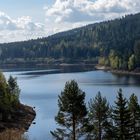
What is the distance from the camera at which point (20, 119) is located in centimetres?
10950

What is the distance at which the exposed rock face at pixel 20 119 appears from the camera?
98.6 m

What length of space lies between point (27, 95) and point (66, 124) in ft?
371

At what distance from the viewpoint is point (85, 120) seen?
59344 mm

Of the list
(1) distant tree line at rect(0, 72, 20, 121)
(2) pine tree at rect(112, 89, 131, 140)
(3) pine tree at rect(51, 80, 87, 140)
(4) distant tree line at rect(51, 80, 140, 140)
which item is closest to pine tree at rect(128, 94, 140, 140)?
(4) distant tree line at rect(51, 80, 140, 140)

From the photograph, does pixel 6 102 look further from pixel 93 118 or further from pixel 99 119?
pixel 99 119

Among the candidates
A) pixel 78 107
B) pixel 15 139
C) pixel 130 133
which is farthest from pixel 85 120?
pixel 15 139

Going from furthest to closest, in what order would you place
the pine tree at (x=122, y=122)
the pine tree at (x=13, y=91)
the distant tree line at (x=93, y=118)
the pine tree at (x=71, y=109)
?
1. the pine tree at (x=13, y=91)
2. the pine tree at (x=122, y=122)
3. the distant tree line at (x=93, y=118)
4. the pine tree at (x=71, y=109)

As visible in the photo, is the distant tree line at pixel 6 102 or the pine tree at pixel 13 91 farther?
the pine tree at pixel 13 91

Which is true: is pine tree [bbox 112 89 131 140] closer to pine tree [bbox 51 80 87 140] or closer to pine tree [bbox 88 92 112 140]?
pine tree [bbox 88 92 112 140]

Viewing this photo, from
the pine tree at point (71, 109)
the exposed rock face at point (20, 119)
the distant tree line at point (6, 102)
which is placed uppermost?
the pine tree at point (71, 109)

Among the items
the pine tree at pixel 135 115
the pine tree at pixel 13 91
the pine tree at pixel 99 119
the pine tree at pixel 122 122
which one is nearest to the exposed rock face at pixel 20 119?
the pine tree at pixel 13 91

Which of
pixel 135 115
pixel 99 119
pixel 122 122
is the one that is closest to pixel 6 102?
pixel 99 119

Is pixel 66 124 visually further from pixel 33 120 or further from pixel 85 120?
pixel 33 120

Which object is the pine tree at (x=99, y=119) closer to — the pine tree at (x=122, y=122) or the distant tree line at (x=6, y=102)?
the pine tree at (x=122, y=122)
